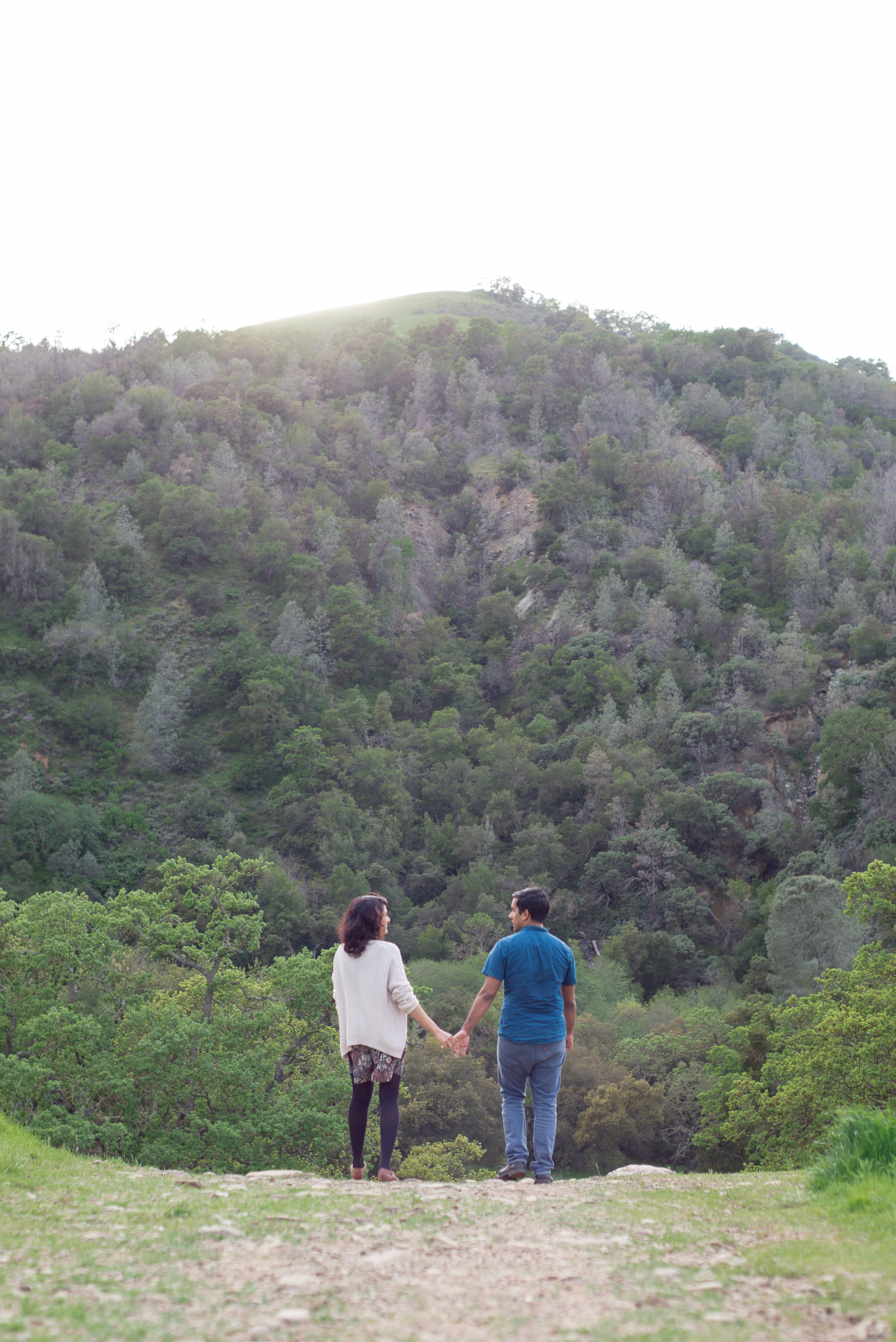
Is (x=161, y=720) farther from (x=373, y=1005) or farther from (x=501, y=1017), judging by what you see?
(x=501, y=1017)

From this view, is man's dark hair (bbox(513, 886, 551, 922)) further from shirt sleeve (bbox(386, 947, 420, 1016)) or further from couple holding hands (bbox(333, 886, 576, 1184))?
Result: shirt sleeve (bbox(386, 947, 420, 1016))

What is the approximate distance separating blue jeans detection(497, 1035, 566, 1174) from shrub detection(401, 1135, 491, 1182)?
1640 cm

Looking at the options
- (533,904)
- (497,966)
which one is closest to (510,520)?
(533,904)

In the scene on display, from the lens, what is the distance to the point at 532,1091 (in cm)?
632

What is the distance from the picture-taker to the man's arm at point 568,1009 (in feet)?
21.3

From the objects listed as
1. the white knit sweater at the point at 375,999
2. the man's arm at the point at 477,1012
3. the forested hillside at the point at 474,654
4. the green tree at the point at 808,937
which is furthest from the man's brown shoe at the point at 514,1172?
the green tree at the point at 808,937

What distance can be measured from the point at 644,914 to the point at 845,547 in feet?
94.5

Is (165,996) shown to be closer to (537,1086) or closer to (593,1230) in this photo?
(537,1086)

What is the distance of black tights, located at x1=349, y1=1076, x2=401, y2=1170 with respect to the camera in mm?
6352

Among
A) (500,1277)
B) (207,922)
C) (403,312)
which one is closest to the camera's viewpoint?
(500,1277)

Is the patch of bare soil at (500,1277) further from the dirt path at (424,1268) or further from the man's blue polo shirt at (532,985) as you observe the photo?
the man's blue polo shirt at (532,985)

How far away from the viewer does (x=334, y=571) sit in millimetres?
65188

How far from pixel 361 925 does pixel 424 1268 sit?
100 inches

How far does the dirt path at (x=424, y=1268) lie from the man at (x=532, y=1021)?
2.94ft
